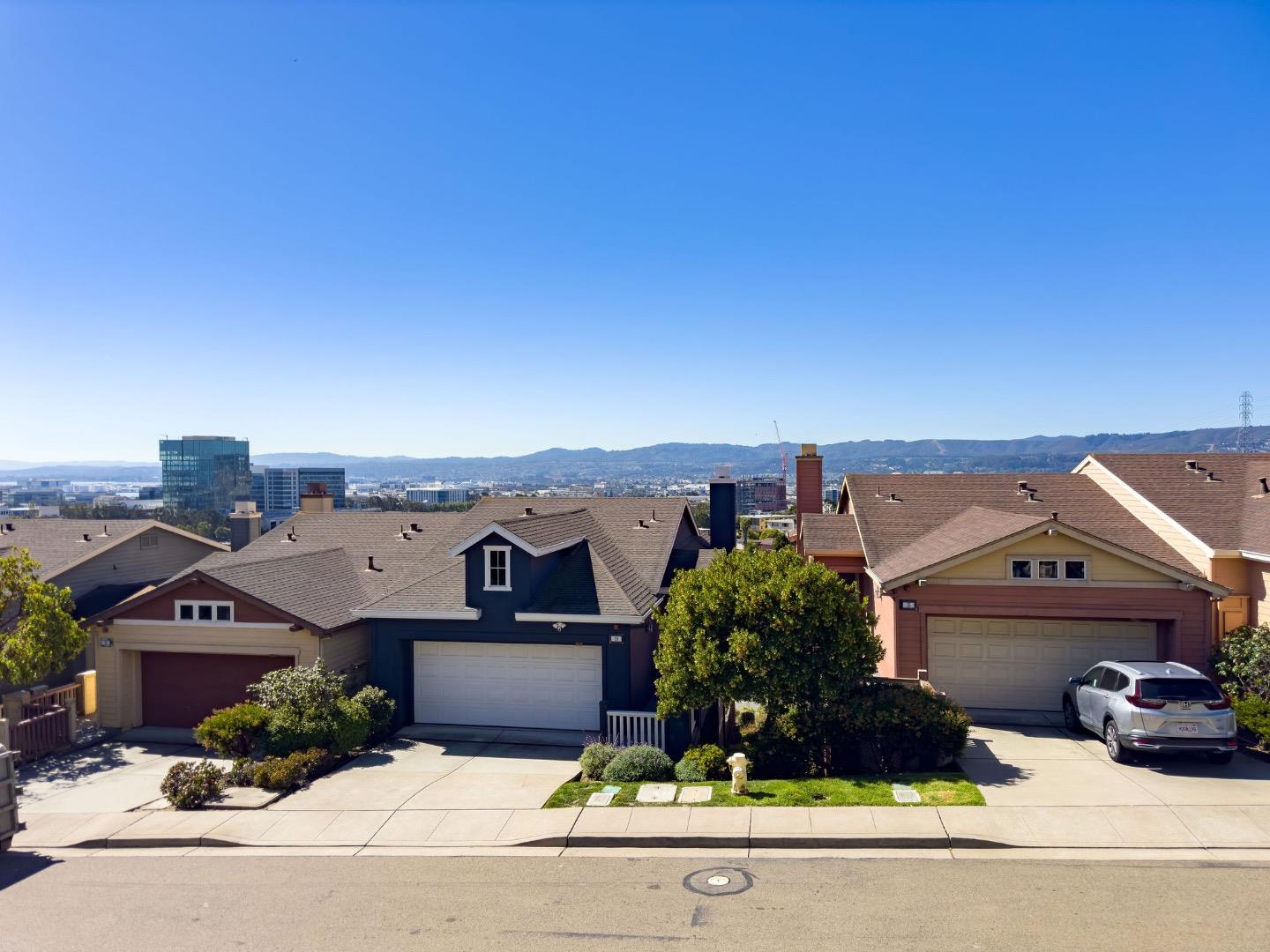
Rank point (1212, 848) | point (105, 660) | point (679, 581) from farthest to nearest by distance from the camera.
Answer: point (105, 660)
point (679, 581)
point (1212, 848)

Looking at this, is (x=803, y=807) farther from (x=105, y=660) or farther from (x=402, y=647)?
(x=105, y=660)

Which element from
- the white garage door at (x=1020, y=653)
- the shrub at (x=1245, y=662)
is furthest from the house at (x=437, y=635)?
the shrub at (x=1245, y=662)

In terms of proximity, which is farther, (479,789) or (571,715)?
(571,715)

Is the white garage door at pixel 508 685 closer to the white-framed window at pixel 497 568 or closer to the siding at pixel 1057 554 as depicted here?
the white-framed window at pixel 497 568

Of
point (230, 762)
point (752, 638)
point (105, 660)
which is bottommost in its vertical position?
point (230, 762)

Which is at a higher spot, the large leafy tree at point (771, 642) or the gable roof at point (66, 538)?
the gable roof at point (66, 538)

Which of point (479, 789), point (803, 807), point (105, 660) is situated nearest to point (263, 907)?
point (479, 789)
